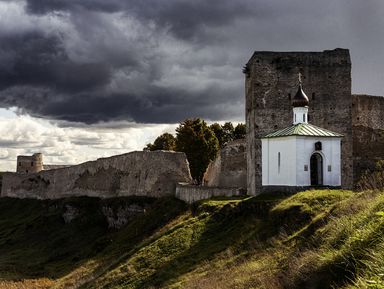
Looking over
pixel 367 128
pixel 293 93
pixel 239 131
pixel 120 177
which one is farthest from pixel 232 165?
pixel 239 131

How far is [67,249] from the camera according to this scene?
1206 inches

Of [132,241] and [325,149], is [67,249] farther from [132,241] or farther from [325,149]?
[325,149]

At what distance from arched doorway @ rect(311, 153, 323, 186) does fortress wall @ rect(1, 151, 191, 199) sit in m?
10.0

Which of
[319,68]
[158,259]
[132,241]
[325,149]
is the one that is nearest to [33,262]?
[132,241]

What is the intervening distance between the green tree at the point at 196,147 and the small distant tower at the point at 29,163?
2728 centimetres

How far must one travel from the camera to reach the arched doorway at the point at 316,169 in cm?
2344

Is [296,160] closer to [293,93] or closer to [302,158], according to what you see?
[302,158]

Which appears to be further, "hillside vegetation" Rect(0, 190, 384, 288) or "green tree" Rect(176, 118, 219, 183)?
"green tree" Rect(176, 118, 219, 183)

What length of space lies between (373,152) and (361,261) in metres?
30.6

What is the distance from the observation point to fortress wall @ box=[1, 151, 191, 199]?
32094 mm

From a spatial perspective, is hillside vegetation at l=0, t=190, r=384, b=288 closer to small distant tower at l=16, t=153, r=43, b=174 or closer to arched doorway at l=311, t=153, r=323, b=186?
arched doorway at l=311, t=153, r=323, b=186

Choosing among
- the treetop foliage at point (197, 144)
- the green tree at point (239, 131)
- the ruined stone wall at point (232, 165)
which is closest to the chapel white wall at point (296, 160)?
the ruined stone wall at point (232, 165)

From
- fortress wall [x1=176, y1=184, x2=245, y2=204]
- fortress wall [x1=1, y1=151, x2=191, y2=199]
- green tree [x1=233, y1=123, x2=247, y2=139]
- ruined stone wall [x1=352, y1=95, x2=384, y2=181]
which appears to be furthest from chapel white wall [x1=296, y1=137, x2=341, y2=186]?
green tree [x1=233, y1=123, x2=247, y2=139]

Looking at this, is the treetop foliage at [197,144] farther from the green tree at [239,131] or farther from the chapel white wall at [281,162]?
the chapel white wall at [281,162]
